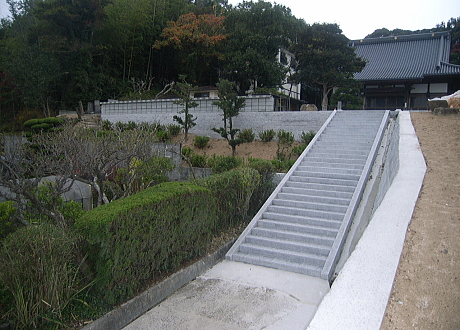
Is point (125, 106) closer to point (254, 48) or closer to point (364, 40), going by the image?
point (254, 48)

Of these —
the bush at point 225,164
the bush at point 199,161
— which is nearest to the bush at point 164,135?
the bush at point 199,161

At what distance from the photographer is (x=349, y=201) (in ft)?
23.2

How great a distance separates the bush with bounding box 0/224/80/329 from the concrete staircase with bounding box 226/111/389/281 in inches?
125

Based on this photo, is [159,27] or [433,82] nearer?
[433,82]

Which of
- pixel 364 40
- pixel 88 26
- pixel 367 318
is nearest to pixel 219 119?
pixel 88 26

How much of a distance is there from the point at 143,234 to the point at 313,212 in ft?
12.6

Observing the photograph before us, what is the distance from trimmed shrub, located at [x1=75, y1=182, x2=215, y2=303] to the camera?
3.99 m

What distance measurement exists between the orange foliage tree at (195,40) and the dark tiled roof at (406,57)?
350 inches

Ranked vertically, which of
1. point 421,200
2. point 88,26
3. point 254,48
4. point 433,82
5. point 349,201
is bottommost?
point 349,201

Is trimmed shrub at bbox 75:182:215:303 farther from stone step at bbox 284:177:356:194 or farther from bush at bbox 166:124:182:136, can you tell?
bush at bbox 166:124:182:136

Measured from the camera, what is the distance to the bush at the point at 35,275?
3434 mm

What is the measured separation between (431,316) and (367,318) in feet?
1.64

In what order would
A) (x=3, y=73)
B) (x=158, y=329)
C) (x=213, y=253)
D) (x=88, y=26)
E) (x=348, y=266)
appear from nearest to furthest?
(x=348, y=266), (x=158, y=329), (x=213, y=253), (x=88, y=26), (x=3, y=73)

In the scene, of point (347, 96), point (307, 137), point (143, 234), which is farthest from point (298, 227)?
point (347, 96)
